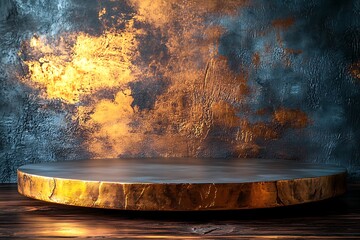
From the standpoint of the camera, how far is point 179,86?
3389mm

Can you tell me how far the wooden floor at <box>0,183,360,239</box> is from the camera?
1887mm

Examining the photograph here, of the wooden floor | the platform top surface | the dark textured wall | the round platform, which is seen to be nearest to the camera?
the wooden floor

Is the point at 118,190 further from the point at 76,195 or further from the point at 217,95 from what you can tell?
the point at 217,95

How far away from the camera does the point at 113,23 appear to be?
11.1 ft

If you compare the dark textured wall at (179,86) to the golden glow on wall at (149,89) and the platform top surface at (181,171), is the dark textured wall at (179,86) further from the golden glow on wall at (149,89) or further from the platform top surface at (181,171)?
the platform top surface at (181,171)

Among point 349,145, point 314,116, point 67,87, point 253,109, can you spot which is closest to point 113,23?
point 67,87

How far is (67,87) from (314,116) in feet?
4.61

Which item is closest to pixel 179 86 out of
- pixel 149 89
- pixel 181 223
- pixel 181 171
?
pixel 149 89

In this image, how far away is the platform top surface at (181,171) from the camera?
7.00 ft

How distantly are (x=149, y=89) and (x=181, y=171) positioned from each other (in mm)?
1092

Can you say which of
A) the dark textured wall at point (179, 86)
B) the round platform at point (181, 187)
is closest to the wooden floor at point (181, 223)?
the round platform at point (181, 187)

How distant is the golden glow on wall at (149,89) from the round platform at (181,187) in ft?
2.96

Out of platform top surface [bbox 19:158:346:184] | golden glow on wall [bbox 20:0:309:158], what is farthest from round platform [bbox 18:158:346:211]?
golden glow on wall [bbox 20:0:309:158]

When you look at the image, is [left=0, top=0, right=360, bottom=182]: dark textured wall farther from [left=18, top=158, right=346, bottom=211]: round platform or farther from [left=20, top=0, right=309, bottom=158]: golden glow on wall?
[left=18, top=158, right=346, bottom=211]: round platform
